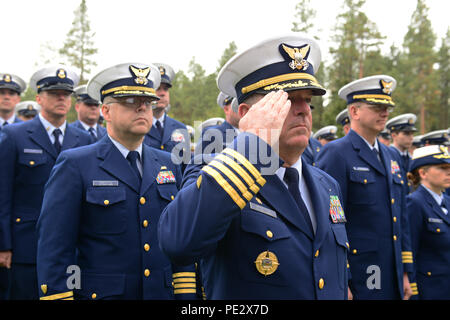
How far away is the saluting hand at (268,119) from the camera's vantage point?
71.6 inches

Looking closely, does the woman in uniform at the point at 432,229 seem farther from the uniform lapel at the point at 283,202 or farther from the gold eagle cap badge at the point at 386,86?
the uniform lapel at the point at 283,202

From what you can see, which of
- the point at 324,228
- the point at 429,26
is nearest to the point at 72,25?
the point at 429,26

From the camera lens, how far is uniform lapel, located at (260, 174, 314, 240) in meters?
2.06

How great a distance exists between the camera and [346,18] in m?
39.8

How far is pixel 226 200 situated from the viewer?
1.74m

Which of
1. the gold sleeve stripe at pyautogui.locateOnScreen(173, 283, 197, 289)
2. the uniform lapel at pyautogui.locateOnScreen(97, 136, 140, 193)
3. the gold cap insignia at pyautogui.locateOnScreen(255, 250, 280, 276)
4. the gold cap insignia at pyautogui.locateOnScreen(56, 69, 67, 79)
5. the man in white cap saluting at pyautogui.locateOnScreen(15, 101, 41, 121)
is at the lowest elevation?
the gold sleeve stripe at pyautogui.locateOnScreen(173, 283, 197, 289)

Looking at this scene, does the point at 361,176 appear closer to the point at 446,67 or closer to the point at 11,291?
the point at 11,291

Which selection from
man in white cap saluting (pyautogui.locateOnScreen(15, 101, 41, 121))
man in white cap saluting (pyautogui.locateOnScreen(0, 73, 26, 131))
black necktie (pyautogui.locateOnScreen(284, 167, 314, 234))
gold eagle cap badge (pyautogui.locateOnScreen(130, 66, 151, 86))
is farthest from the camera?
man in white cap saluting (pyautogui.locateOnScreen(15, 101, 41, 121))

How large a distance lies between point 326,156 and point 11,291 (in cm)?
408

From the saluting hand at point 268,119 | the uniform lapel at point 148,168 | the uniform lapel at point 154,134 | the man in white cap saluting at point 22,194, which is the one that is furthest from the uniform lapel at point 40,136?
the saluting hand at point 268,119

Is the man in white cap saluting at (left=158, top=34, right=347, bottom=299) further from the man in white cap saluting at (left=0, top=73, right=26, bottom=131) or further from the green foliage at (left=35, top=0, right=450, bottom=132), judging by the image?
the green foliage at (left=35, top=0, right=450, bottom=132)

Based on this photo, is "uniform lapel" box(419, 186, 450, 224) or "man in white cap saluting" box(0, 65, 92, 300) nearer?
"man in white cap saluting" box(0, 65, 92, 300)

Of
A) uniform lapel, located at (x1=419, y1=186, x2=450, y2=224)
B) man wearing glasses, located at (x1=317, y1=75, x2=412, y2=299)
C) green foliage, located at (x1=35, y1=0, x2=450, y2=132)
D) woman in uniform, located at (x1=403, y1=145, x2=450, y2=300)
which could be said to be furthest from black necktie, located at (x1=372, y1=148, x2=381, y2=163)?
green foliage, located at (x1=35, y1=0, x2=450, y2=132)

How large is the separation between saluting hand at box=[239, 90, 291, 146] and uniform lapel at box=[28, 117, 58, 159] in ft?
12.9
